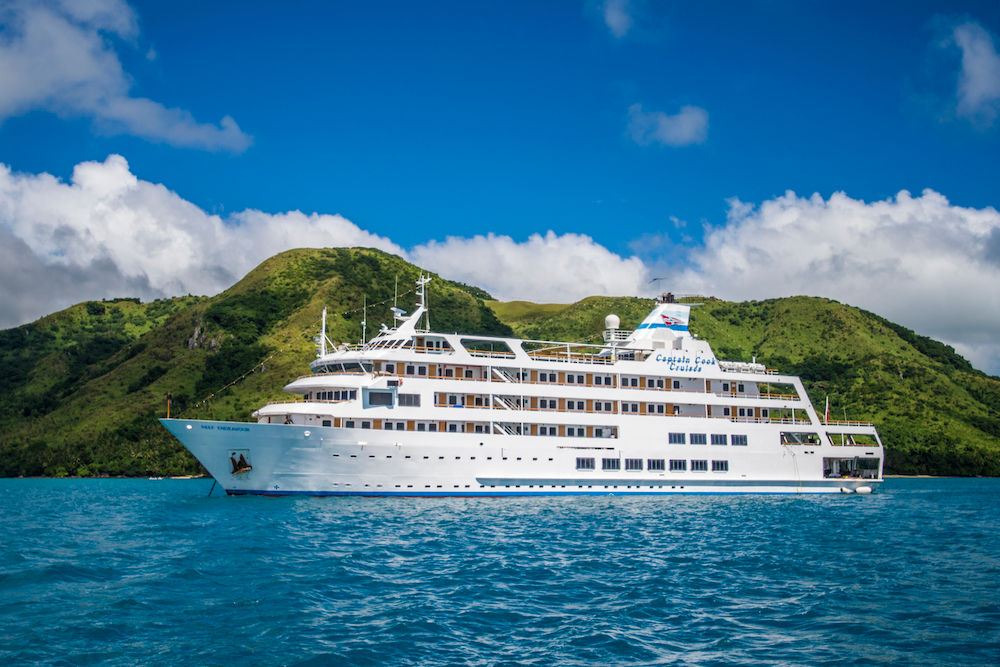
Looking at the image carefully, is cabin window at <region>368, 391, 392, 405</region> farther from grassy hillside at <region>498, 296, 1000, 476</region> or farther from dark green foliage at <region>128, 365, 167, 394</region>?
dark green foliage at <region>128, 365, 167, 394</region>

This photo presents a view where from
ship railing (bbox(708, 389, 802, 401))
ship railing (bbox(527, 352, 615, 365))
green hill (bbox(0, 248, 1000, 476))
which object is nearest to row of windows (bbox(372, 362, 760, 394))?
ship railing (bbox(708, 389, 802, 401))

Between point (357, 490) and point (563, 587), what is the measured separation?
61.5 ft

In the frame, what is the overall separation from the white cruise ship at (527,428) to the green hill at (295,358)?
43094mm

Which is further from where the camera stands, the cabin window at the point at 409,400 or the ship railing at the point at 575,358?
the ship railing at the point at 575,358

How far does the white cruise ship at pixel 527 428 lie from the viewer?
3406cm

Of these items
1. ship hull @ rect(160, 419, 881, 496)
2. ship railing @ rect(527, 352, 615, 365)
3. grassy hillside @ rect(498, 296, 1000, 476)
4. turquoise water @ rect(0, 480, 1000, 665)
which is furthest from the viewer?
grassy hillside @ rect(498, 296, 1000, 476)

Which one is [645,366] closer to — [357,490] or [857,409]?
[357,490]

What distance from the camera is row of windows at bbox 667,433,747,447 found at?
41062mm

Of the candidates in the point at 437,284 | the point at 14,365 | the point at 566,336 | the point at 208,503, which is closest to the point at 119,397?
the point at 14,365

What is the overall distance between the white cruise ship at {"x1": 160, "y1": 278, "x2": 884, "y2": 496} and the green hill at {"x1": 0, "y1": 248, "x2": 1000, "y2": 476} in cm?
4309

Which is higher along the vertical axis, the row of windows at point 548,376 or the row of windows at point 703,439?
the row of windows at point 548,376

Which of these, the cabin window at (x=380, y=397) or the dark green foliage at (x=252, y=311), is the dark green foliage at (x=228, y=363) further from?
the cabin window at (x=380, y=397)

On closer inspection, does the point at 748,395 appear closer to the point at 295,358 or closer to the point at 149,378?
the point at 295,358

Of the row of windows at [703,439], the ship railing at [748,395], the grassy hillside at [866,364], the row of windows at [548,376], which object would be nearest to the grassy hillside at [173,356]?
the grassy hillside at [866,364]
